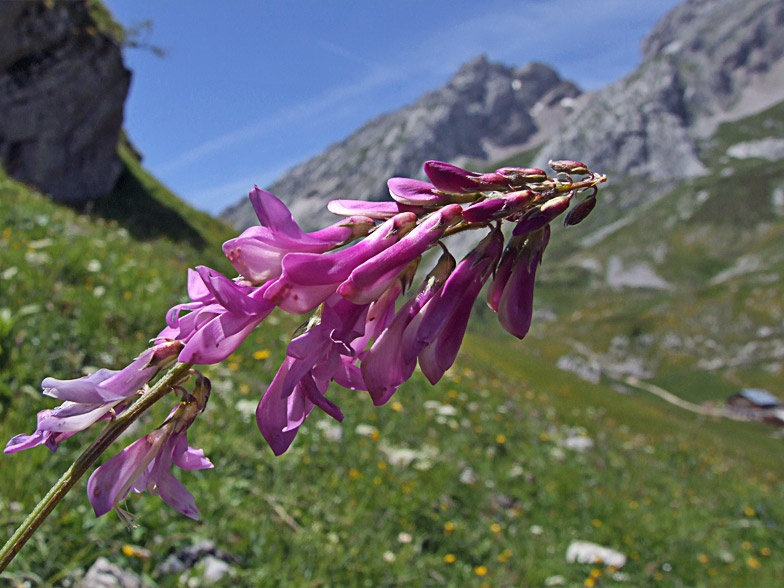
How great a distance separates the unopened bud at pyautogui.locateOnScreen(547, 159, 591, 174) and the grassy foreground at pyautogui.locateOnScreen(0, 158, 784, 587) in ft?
10.7

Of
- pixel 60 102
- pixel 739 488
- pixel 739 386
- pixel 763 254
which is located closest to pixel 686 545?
pixel 739 488

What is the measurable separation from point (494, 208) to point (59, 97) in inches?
799

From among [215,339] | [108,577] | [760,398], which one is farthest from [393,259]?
[760,398]

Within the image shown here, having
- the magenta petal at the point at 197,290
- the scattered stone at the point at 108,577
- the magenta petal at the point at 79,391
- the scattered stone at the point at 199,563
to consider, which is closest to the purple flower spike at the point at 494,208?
the magenta petal at the point at 197,290

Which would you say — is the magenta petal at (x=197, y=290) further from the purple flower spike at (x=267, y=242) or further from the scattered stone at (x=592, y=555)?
the scattered stone at (x=592, y=555)

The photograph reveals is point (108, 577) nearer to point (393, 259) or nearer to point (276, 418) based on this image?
point (276, 418)

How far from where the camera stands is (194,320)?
44.3 inches

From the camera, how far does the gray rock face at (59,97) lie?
16.5 m

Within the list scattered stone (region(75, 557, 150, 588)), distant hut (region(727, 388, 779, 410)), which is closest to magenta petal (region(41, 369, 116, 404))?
scattered stone (region(75, 557, 150, 588))

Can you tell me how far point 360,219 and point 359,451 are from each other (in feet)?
17.9

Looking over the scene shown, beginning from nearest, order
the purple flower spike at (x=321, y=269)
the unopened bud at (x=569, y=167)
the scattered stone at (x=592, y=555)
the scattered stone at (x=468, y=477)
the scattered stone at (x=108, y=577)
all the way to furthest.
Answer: the purple flower spike at (x=321, y=269) < the unopened bud at (x=569, y=167) < the scattered stone at (x=108, y=577) < the scattered stone at (x=592, y=555) < the scattered stone at (x=468, y=477)

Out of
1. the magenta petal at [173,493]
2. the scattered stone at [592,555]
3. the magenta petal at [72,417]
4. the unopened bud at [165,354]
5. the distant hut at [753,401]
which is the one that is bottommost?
the distant hut at [753,401]

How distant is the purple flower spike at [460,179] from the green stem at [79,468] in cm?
59

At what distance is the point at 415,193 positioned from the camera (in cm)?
120
